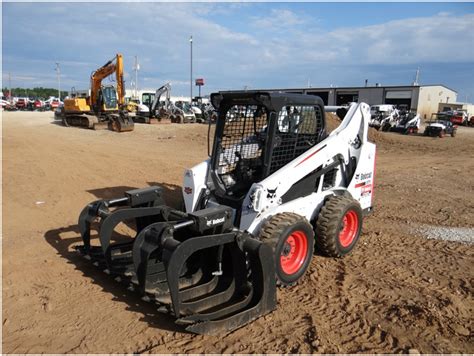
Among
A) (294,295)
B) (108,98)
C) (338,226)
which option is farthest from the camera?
(108,98)

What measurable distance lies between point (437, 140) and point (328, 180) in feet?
62.5

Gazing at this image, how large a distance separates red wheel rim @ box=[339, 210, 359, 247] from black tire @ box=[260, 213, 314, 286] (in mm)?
958

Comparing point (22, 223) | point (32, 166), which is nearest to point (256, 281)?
point (22, 223)

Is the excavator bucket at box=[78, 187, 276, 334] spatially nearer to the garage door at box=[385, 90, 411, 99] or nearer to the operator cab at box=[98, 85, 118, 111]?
the operator cab at box=[98, 85, 118, 111]

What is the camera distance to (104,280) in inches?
171

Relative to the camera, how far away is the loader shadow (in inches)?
141

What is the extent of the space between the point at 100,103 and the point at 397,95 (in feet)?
117

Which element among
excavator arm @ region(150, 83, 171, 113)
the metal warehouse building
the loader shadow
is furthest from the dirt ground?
the metal warehouse building

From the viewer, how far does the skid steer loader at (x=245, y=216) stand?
358 centimetres

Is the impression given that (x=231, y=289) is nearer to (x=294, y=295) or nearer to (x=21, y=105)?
(x=294, y=295)

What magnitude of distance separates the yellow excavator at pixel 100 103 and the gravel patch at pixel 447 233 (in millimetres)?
19848

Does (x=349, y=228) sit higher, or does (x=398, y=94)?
(x=398, y=94)

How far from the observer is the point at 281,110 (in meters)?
4.61

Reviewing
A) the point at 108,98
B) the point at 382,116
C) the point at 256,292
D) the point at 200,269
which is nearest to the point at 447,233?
the point at 256,292
